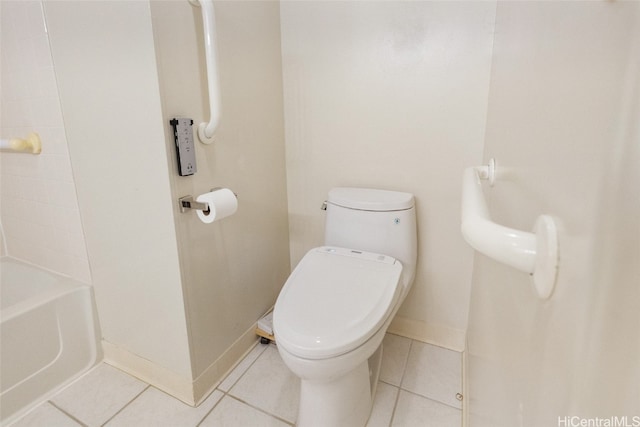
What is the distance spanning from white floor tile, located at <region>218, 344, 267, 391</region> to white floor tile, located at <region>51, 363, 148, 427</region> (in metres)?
0.31

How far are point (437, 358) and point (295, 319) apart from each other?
83cm

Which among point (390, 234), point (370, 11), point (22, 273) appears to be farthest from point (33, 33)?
point (390, 234)

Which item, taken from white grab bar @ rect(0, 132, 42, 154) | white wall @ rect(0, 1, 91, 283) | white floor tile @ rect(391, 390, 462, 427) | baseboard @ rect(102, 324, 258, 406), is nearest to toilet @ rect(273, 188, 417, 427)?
white floor tile @ rect(391, 390, 462, 427)

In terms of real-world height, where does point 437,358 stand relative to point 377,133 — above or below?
below

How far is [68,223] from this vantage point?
129cm

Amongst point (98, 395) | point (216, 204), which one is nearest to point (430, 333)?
point (216, 204)

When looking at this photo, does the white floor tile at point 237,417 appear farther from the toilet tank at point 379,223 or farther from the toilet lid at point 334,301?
the toilet tank at point 379,223

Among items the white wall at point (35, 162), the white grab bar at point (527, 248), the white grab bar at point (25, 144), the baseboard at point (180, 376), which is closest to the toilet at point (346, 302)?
the baseboard at point (180, 376)

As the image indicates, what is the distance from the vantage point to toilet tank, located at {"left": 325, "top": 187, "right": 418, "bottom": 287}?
1.29 metres

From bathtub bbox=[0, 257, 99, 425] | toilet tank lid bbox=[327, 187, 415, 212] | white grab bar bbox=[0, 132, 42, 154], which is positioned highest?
white grab bar bbox=[0, 132, 42, 154]

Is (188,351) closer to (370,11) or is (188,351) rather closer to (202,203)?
(202,203)

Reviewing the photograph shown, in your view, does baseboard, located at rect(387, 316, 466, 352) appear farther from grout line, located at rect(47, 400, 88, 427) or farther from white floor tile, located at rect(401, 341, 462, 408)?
grout line, located at rect(47, 400, 88, 427)

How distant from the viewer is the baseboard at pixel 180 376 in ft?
Answer: 3.94

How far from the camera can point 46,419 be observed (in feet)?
3.72
